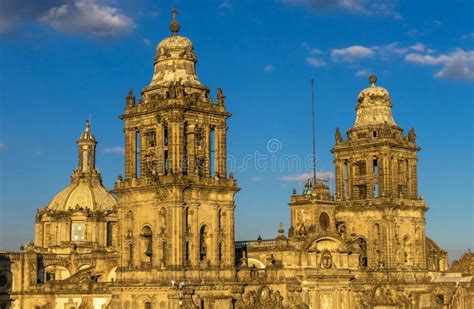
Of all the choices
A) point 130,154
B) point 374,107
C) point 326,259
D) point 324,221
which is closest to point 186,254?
point 130,154

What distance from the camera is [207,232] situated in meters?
71.1

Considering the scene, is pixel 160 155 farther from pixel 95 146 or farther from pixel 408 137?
pixel 95 146

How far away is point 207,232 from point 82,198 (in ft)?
114

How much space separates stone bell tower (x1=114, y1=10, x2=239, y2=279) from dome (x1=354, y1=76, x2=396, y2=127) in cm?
2212

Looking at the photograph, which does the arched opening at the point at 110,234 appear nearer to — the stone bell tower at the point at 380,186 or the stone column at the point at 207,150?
the stone bell tower at the point at 380,186

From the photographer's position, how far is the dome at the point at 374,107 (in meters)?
90.9

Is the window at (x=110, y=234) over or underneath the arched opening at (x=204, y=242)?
over

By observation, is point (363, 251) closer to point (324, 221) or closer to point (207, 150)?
point (324, 221)

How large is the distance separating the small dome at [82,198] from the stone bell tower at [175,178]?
1164 inches

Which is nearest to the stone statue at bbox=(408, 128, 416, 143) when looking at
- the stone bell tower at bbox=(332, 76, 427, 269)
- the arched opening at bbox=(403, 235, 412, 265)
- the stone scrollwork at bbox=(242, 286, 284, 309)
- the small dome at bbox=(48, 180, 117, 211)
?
the stone bell tower at bbox=(332, 76, 427, 269)

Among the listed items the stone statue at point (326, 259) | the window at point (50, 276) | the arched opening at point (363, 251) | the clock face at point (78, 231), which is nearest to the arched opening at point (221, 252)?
the stone statue at point (326, 259)

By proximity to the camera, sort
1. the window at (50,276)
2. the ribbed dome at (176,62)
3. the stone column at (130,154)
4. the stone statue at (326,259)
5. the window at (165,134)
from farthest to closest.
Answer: the window at (50,276), the stone statue at (326,259), the ribbed dome at (176,62), the stone column at (130,154), the window at (165,134)

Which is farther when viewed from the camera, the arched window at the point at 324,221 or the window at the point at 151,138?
the arched window at the point at 324,221

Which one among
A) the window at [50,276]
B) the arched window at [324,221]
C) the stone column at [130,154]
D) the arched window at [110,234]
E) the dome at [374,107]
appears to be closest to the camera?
the stone column at [130,154]
